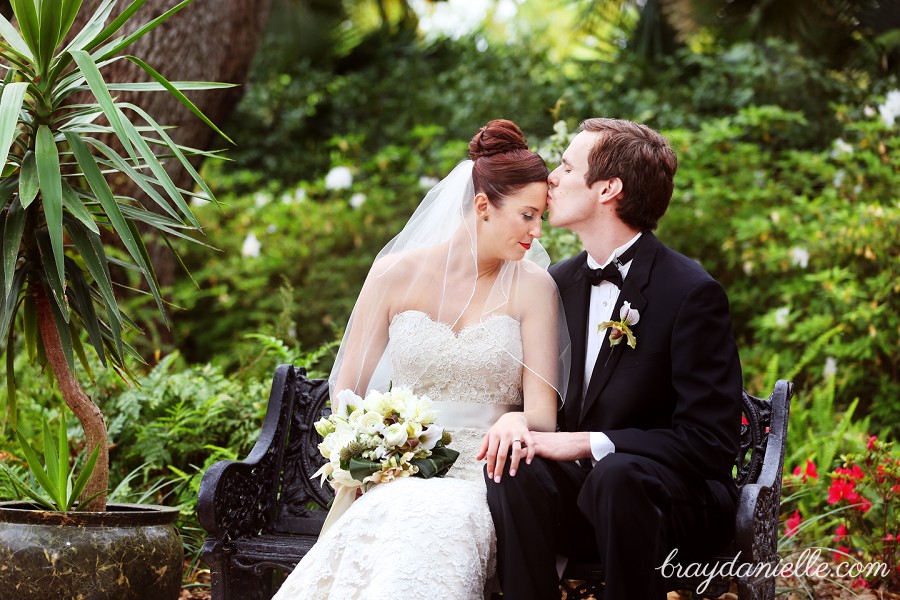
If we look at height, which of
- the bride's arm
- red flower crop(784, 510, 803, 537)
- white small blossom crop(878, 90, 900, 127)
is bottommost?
red flower crop(784, 510, 803, 537)

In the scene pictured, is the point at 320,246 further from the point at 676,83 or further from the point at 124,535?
the point at 124,535

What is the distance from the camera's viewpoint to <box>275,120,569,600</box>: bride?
3611 millimetres

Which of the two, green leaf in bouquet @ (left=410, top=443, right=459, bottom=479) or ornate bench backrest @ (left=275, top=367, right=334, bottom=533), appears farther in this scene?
ornate bench backrest @ (left=275, top=367, right=334, bottom=533)

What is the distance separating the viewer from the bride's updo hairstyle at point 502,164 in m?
3.77

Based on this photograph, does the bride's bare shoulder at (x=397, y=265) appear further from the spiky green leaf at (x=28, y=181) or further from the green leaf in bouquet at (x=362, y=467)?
the spiky green leaf at (x=28, y=181)

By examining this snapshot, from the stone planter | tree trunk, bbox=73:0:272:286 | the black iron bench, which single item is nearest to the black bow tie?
the black iron bench

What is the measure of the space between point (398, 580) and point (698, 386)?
119 cm

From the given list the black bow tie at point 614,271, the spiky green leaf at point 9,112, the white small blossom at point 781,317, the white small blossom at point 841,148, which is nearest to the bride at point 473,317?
the black bow tie at point 614,271

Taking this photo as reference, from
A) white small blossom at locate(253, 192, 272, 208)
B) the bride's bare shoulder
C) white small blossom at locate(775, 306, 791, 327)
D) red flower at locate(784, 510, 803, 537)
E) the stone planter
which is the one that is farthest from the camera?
white small blossom at locate(253, 192, 272, 208)

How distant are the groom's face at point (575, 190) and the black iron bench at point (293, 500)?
105 cm

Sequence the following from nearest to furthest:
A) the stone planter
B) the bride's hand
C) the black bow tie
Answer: the bride's hand
the stone planter
the black bow tie

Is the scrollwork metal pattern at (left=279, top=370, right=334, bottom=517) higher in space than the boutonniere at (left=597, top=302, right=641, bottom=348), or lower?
lower

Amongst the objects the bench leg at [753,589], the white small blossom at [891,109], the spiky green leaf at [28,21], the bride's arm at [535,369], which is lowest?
the bench leg at [753,589]

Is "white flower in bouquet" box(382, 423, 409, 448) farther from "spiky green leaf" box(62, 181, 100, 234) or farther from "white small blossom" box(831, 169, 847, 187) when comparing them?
"white small blossom" box(831, 169, 847, 187)
